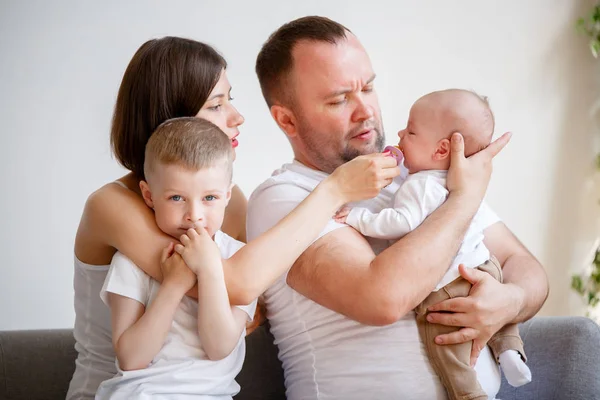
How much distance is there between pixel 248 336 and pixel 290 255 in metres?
0.68

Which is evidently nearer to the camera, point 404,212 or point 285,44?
point 404,212

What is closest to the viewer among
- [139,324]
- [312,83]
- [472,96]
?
[139,324]

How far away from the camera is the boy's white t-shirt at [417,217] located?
1969mm

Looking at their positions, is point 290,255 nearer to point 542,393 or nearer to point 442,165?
point 442,165

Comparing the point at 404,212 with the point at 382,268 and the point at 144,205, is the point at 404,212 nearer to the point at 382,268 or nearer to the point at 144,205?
the point at 382,268

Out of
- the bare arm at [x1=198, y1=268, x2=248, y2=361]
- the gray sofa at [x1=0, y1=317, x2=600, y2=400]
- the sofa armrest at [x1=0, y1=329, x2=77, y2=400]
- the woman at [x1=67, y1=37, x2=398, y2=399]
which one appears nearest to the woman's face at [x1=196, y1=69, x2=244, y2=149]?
the woman at [x1=67, y1=37, x2=398, y2=399]

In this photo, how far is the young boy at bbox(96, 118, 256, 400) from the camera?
68.5 inches

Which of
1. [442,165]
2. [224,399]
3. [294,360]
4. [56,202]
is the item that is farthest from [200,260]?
[56,202]

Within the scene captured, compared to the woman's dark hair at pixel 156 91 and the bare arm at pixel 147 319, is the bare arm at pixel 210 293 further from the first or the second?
the woman's dark hair at pixel 156 91

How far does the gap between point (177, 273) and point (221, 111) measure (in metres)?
0.56

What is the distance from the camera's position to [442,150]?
81.2 inches

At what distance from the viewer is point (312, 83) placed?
2324mm

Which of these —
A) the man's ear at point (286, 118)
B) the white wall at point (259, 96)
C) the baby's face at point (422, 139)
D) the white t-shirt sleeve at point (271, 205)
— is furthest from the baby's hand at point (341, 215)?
the white wall at point (259, 96)

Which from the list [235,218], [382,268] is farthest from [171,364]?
[235,218]
